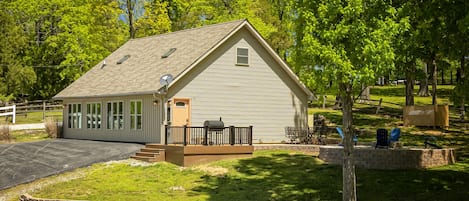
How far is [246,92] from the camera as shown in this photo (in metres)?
29.4

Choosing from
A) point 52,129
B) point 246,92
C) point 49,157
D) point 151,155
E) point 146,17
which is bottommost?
point 49,157

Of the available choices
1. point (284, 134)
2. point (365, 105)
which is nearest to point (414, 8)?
point (284, 134)

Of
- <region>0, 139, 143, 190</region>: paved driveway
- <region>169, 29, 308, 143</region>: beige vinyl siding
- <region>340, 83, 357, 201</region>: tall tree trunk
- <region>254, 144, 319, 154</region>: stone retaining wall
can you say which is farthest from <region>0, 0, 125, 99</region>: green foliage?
<region>340, 83, 357, 201</region>: tall tree trunk

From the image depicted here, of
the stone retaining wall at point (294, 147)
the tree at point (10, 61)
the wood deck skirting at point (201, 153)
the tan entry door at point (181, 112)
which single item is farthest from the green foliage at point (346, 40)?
Result: the tree at point (10, 61)

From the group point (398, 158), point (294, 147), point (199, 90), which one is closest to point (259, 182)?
point (398, 158)

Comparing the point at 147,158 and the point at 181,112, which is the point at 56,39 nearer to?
the point at 181,112

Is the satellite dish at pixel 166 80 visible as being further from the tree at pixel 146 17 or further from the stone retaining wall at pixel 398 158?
the tree at pixel 146 17

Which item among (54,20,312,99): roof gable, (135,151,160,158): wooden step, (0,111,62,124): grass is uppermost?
(54,20,312,99): roof gable

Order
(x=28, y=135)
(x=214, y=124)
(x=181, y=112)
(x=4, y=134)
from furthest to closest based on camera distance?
1. (x=28, y=135)
2. (x=4, y=134)
3. (x=181, y=112)
4. (x=214, y=124)

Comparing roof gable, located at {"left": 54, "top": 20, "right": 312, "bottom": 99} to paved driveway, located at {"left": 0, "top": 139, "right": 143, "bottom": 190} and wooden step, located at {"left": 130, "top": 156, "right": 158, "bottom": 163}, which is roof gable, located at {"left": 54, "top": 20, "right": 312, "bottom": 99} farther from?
wooden step, located at {"left": 130, "top": 156, "right": 158, "bottom": 163}

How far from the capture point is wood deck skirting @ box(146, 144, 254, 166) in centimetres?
2333

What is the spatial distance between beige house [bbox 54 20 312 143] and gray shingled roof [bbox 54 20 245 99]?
0.30ft

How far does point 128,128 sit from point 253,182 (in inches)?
447

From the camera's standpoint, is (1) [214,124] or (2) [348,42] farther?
(1) [214,124]
